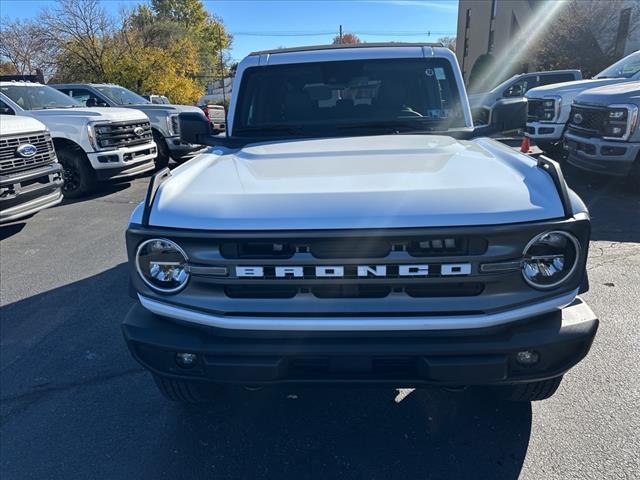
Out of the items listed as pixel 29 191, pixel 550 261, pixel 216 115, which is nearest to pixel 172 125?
pixel 216 115

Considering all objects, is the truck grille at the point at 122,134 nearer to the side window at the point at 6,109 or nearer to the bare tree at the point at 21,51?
the side window at the point at 6,109

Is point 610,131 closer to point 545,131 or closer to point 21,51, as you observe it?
point 545,131

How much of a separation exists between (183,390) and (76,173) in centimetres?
692

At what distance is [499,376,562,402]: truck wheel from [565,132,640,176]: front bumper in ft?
18.0

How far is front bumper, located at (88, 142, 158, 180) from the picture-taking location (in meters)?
7.99

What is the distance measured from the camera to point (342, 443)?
2449 millimetres

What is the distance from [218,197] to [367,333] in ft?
2.80

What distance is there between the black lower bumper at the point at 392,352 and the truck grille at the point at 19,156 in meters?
4.89

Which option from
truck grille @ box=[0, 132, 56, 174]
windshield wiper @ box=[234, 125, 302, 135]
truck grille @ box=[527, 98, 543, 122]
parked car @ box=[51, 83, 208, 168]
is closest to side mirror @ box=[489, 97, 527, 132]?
windshield wiper @ box=[234, 125, 302, 135]

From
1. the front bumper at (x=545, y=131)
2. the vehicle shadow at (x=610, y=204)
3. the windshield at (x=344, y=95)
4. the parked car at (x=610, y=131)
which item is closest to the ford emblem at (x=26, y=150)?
the windshield at (x=344, y=95)

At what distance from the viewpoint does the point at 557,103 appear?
894cm

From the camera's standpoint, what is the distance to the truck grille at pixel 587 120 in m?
6.78

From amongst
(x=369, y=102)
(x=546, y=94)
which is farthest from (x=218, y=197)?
(x=546, y=94)

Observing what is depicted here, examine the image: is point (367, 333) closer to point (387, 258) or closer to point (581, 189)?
point (387, 258)
